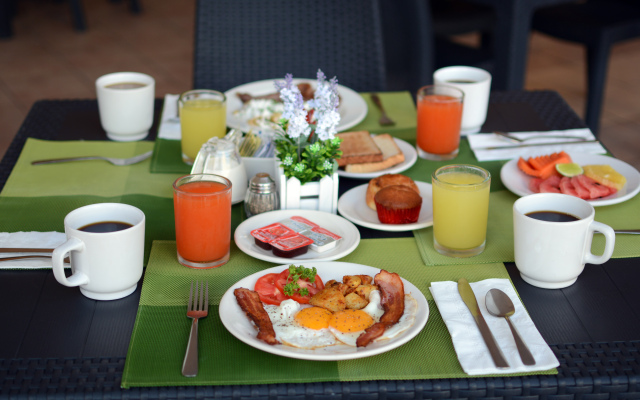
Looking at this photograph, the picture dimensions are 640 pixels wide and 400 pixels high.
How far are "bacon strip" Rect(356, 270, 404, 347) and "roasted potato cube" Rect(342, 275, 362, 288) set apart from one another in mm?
25

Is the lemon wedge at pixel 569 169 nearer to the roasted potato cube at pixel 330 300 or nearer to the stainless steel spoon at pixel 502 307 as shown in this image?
the stainless steel spoon at pixel 502 307

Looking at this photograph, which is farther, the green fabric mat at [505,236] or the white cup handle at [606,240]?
the green fabric mat at [505,236]

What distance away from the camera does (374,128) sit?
1.70 metres

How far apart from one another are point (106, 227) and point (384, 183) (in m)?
0.52

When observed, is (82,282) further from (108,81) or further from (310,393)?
(108,81)

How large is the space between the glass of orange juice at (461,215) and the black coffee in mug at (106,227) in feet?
1.62

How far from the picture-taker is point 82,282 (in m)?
1.00

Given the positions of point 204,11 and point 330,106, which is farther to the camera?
point 204,11

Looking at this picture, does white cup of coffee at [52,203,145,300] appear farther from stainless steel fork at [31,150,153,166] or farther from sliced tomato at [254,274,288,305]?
stainless steel fork at [31,150,153,166]

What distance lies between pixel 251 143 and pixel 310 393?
0.69 meters

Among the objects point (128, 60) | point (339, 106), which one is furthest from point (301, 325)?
point (128, 60)

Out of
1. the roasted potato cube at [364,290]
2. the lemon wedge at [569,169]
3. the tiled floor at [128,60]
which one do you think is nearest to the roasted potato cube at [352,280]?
the roasted potato cube at [364,290]

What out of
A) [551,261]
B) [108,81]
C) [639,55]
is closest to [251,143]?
[108,81]

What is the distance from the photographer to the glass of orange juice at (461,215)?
1.13 m
